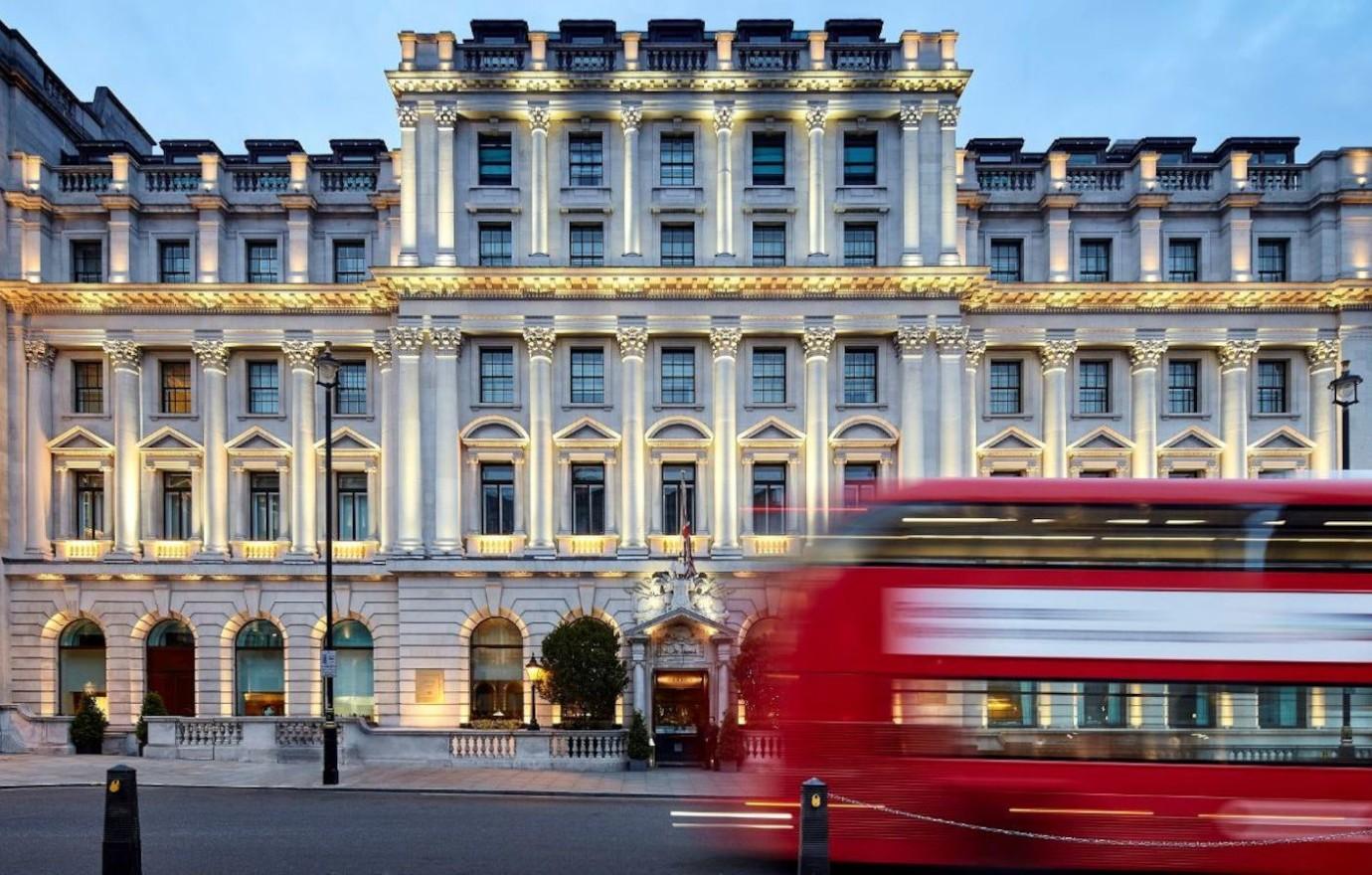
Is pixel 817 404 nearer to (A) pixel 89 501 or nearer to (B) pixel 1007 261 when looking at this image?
(B) pixel 1007 261

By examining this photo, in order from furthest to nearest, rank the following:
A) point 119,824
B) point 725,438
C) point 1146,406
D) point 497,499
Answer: point 1146,406
point 497,499
point 725,438
point 119,824

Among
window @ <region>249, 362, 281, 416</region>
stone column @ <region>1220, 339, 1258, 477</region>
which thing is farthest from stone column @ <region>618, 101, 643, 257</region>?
stone column @ <region>1220, 339, 1258, 477</region>

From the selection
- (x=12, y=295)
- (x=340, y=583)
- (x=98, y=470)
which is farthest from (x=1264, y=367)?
(x=12, y=295)

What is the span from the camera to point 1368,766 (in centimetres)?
873

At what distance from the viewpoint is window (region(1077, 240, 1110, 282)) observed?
29219mm

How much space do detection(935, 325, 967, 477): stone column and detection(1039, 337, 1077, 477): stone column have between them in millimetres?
2989

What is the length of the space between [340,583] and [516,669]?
245 inches

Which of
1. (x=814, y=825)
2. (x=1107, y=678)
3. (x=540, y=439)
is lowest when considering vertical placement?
(x=814, y=825)

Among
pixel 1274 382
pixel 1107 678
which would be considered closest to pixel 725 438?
pixel 1274 382

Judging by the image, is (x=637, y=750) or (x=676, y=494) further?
(x=676, y=494)

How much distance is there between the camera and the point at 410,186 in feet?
90.3

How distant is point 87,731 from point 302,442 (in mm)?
9849

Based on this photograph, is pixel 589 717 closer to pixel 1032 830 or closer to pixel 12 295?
pixel 1032 830

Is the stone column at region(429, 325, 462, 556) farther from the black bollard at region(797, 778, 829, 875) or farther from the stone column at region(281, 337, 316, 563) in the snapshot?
the black bollard at region(797, 778, 829, 875)
